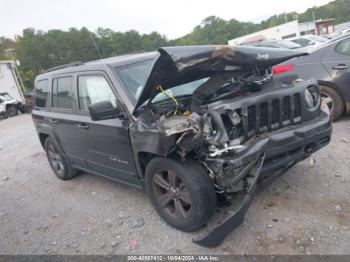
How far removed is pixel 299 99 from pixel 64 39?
49797mm

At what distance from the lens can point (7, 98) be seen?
2194 cm

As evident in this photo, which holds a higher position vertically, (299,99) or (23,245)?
(299,99)

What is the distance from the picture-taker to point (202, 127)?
2863 millimetres

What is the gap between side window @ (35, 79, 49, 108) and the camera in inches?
211

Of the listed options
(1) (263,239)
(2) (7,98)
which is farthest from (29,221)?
(2) (7,98)

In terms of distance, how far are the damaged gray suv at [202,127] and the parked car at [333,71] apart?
2.20 m

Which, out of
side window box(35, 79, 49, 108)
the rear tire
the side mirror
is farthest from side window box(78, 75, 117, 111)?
the rear tire

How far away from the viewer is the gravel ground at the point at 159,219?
2.97 metres

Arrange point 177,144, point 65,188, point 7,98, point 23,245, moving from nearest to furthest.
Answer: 1. point 177,144
2. point 23,245
3. point 65,188
4. point 7,98

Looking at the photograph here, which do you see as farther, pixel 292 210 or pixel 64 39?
pixel 64 39

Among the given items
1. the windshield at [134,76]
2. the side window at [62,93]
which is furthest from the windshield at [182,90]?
the side window at [62,93]

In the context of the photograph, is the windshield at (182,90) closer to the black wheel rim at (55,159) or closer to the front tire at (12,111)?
the black wheel rim at (55,159)

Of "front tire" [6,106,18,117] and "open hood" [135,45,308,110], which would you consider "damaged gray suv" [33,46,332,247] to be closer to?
"open hood" [135,45,308,110]

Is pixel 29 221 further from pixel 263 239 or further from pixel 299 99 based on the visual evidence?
pixel 299 99
